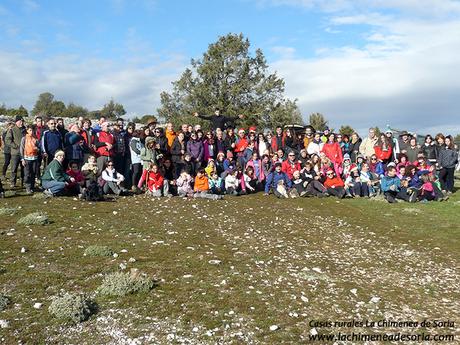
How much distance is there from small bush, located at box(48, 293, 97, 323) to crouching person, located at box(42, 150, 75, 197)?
10824mm

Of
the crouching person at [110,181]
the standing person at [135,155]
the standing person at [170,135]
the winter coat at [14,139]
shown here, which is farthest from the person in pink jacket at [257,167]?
the winter coat at [14,139]

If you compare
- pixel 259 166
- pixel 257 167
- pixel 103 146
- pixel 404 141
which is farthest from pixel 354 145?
pixel 103 146

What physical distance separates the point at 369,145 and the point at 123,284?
18.6 m

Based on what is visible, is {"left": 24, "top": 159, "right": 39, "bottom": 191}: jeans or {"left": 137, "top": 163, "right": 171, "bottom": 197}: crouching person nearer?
{"left": 24, "top": 159, "right": 39, "bottom": 191}: jeans

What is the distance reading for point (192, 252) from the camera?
10992mm

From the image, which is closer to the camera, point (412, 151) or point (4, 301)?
point (4, 301)

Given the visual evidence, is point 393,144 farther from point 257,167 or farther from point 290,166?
point 257,167

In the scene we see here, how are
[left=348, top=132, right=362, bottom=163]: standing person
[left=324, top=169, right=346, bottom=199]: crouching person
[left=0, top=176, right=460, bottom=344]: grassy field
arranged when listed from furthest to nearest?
1. [left=348, top=132, right=362, bottom=163]: standing person
2. [left=324, top=169, right=346, bottom=199]: crouching person
3. [left=0, top=176, right=460, bottom=344]: grassy field

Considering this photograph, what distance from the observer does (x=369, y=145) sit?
23844 mm

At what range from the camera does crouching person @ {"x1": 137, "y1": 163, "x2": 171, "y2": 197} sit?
1962cm

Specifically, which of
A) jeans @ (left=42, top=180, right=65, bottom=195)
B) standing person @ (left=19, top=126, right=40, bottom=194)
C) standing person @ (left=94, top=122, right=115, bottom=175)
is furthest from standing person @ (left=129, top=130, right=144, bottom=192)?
standing person @ (left=19, top=126, right=40, bottom=194)

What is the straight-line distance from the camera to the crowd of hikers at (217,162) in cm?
1867

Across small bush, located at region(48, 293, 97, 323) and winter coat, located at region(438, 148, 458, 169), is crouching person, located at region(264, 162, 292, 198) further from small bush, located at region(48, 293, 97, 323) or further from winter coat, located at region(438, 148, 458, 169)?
small bush, located at region(48, 293, 97, 323)

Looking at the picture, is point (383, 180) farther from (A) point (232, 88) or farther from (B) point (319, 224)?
(A) point (232, 88)
